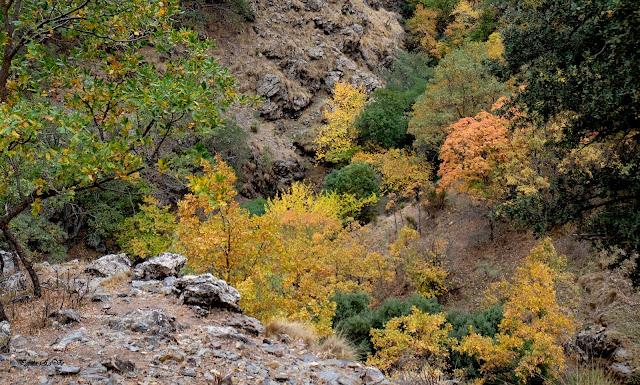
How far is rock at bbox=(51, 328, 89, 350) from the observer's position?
17.0 ft

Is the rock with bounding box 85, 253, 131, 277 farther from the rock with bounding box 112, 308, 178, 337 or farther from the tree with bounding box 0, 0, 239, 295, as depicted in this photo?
the tree with bounding box 0, 0, 239, 295

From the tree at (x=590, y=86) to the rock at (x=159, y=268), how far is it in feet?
26.9

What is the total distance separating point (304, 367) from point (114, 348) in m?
2.64

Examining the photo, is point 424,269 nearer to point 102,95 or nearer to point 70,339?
point 70,339

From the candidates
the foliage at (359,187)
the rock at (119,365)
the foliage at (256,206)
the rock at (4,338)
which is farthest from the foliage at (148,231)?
the rock at (119,365)

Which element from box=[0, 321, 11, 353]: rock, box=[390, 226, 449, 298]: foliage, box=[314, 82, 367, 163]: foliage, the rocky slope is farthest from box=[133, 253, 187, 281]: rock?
box=[314, 82, 367, 163]: foliage

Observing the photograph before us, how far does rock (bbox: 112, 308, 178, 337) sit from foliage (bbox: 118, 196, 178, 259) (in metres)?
15.8

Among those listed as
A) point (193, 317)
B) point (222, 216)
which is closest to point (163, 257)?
point (222, 216)

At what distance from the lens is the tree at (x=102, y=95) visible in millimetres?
3896

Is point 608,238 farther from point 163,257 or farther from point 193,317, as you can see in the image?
point 163,257

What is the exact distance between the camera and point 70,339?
17.8 ft

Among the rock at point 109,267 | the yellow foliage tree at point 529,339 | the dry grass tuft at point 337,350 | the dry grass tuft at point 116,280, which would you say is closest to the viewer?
the dry grass tuft at point 337,350

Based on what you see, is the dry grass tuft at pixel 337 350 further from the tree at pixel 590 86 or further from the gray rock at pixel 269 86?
the gray rock at pixel 269 86

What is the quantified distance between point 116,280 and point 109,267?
1499 mm
